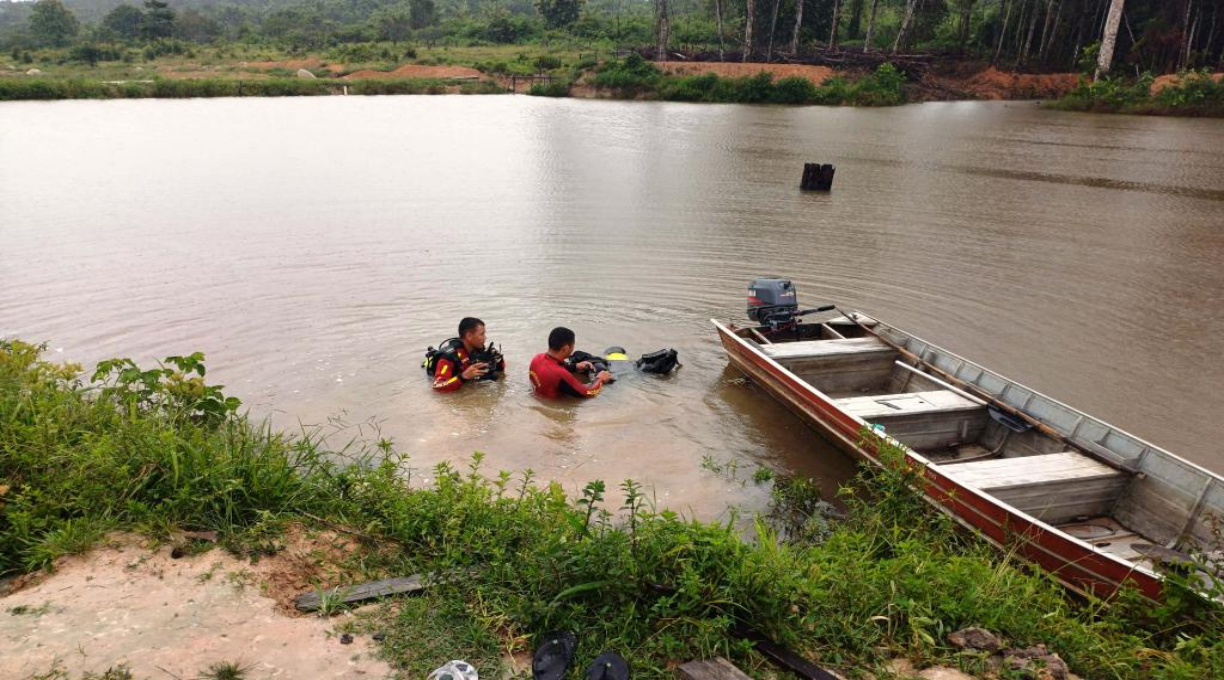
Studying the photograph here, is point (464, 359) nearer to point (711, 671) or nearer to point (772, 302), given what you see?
point (772, 302)

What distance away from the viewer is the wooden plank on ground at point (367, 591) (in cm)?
403

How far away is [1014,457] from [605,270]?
7.57 meters

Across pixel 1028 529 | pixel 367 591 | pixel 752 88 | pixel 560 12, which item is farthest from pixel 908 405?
pixel 560 12

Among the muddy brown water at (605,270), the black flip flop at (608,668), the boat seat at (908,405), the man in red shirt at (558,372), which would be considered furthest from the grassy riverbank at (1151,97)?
the black flip flop at (608,668)

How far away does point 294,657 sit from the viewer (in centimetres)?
362

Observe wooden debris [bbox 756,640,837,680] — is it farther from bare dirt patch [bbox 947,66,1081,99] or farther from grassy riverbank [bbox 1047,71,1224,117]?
bare dirt patch [bbox 947,66,1081,99]

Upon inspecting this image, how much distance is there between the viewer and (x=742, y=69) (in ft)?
157

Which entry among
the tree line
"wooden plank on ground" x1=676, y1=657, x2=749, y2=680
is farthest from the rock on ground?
the tree line

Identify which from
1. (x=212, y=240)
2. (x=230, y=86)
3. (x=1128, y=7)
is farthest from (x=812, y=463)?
(x=1128, y=7)

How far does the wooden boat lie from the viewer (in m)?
5.14

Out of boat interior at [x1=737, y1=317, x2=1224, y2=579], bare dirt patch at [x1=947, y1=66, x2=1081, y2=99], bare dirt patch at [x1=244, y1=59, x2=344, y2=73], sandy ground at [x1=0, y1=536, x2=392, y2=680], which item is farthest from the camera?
bare dirt patch at [x1=244, y1=59, x2=344, y2=73]

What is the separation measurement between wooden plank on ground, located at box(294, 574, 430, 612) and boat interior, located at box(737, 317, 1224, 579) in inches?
150

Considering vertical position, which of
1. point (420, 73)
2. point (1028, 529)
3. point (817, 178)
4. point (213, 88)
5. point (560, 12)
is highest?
point (560, 12)

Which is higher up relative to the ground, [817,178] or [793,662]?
[817,178]
